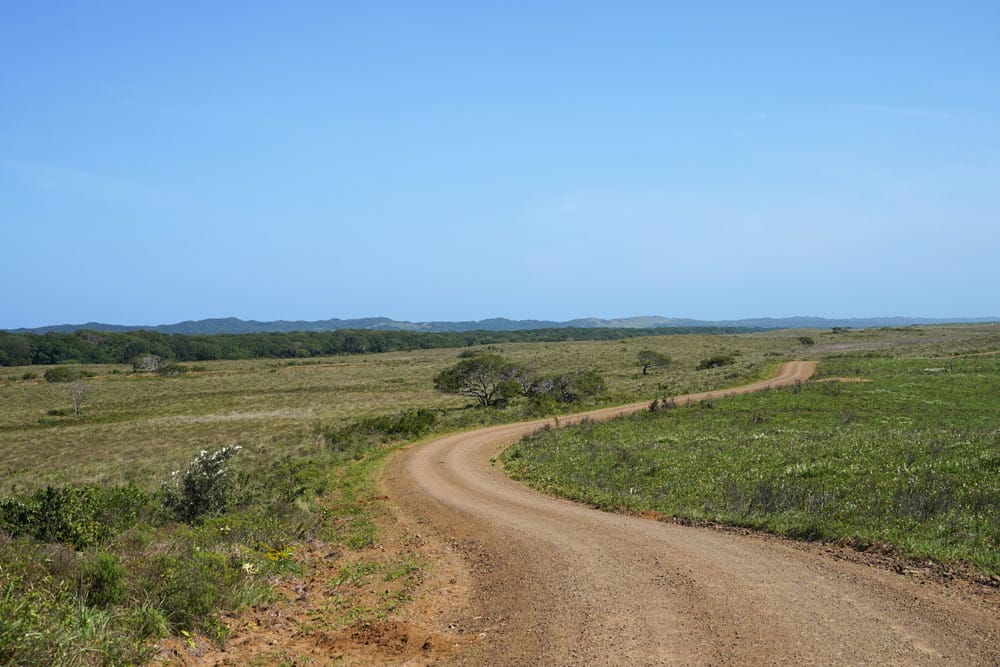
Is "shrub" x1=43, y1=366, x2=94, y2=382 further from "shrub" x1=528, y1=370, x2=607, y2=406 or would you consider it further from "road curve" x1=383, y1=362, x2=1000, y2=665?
"road curve" x1=383, y1=362, x2=1000, y2=665

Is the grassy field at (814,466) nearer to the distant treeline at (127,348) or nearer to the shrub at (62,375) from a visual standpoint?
the shrub at (62,375)

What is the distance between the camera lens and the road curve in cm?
719

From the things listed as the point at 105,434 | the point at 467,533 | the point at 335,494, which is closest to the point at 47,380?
the point at 105,434

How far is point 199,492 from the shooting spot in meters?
17.0

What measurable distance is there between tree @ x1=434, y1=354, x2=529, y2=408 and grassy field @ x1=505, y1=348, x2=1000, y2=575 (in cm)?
1592

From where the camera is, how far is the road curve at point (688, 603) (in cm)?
719

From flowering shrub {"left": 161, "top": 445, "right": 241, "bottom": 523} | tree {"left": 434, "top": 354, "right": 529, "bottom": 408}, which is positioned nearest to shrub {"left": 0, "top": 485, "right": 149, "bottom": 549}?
flowering shrub {"left": 161, "top": 445, "right": 241, "bottom": 523}

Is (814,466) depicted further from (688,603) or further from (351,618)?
(351,618)

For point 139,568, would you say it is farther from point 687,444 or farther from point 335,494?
point 687,444

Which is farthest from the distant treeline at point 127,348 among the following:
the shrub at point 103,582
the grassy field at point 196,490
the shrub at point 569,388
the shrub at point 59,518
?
the shrub at point 103,582

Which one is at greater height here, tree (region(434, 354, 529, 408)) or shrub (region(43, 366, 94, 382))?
tree (region(434, 354, 529, 408))

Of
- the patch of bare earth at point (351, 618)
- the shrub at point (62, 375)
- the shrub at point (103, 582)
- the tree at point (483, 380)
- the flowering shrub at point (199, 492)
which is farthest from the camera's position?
the shrub at point (62, 375)

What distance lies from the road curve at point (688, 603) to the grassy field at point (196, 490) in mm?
1905

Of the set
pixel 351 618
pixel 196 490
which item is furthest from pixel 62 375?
pixel 351 618
